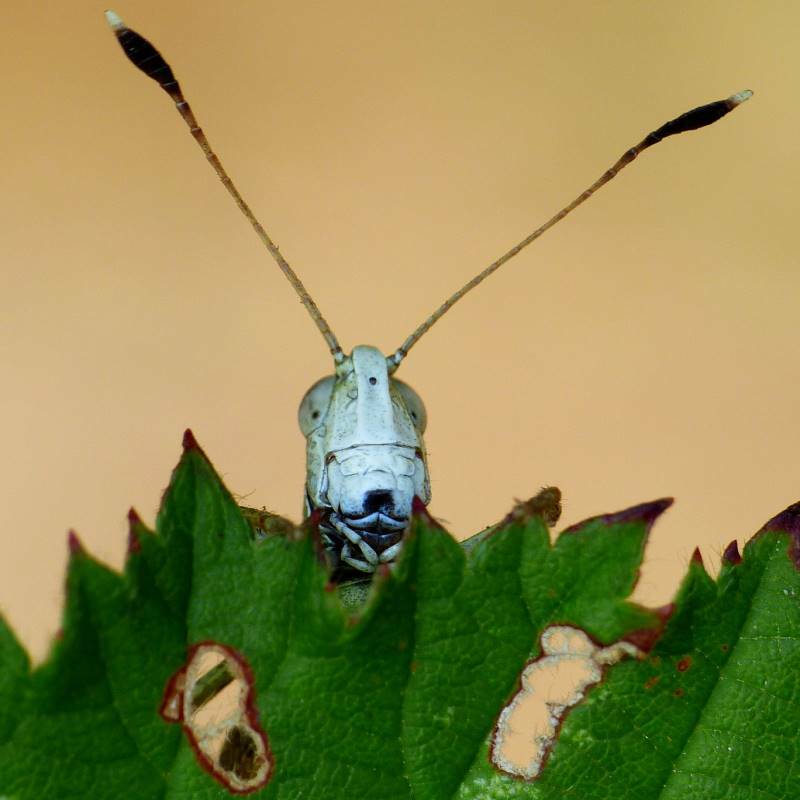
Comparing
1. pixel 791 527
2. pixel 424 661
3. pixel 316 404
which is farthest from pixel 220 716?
pixel 316 404

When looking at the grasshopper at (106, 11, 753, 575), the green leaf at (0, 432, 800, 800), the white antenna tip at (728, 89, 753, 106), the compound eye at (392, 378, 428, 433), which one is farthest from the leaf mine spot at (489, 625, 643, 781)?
the white antenna tip at (728, 89, 753, 106)

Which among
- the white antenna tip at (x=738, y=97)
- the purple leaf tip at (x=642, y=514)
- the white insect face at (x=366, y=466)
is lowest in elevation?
the purple leaf tip at (x=642, y=514)

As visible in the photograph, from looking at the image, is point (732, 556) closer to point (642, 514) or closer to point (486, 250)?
point (642, 514)

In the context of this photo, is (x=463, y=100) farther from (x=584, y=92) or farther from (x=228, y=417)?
(x=228, y=417)

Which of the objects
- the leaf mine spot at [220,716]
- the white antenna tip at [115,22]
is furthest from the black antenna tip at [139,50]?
the leaf mine spot at [220,716]

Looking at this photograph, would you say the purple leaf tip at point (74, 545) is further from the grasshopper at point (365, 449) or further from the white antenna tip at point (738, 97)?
the white antenna tip at point (738, 97)
